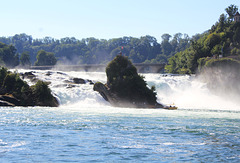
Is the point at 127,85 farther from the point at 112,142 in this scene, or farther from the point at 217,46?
the point at 217,46

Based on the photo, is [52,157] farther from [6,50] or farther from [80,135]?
[6,50]

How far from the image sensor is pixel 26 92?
59.7m

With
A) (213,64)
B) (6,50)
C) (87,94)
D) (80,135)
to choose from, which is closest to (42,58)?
(6,50)

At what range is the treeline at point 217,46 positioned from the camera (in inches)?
4028

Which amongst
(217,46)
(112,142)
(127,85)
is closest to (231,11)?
(217,46)

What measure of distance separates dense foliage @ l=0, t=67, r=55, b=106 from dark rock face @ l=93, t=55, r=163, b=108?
945 cm

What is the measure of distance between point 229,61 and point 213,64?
3707mm

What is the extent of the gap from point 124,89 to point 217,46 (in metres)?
49.1

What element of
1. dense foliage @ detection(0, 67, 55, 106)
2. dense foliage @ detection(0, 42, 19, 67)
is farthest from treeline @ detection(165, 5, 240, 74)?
dense foliage @ detection(0, 42, 19, 67)

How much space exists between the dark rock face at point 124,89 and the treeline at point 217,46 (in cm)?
2987

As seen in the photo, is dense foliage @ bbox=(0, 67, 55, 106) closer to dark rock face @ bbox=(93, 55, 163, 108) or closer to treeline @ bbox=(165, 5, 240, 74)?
dark rock face @ bbox=(93, 55, 163, 108)

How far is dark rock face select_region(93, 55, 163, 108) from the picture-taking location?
65.3 metres

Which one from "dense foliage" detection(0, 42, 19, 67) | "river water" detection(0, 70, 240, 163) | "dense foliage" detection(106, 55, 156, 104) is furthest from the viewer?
"dense foliage" detection(0, 42, 19, 67)

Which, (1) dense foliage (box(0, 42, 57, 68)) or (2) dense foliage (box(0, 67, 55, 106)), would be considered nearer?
(2) dense foliage (box(0, 67, 55, 106))
